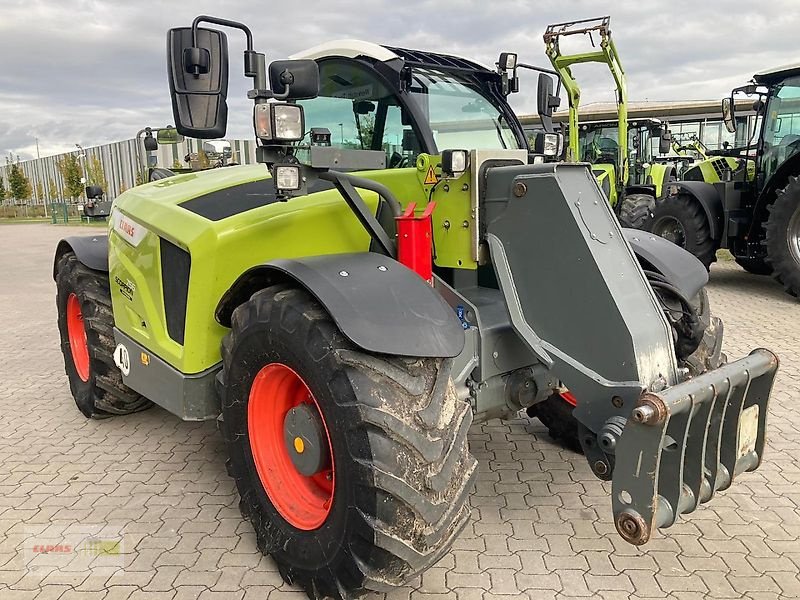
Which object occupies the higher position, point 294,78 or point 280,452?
point 294,78

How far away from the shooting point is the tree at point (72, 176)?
1593 inches

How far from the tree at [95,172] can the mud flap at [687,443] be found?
141ft

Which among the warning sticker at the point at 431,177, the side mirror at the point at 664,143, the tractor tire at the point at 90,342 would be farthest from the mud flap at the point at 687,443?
the side mirror at the point at 664,143

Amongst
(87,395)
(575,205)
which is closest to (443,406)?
(575,205)

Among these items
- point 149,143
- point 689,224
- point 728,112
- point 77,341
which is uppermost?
point 728,112

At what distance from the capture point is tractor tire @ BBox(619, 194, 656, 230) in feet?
38.8

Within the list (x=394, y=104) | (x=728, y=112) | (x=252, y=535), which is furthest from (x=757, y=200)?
(x=252, y=535)

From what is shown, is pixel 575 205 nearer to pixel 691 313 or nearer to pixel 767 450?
pixel 691 313

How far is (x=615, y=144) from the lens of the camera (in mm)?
13875

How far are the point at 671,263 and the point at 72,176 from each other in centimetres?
4372

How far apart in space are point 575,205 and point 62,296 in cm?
373

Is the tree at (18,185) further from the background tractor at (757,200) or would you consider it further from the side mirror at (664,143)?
the background tractor at (757,200)

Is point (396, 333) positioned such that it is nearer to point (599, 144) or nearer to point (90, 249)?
point (90, 249)

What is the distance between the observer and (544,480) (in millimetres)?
3643
